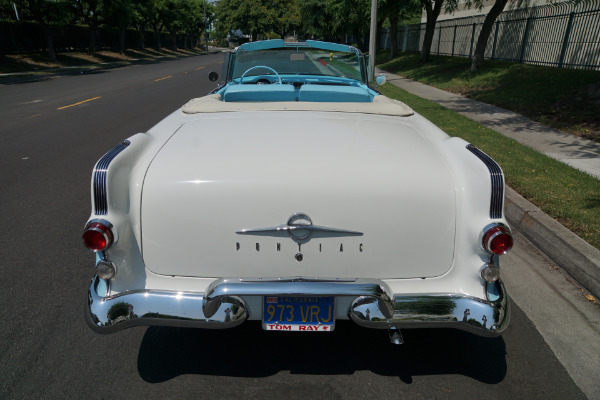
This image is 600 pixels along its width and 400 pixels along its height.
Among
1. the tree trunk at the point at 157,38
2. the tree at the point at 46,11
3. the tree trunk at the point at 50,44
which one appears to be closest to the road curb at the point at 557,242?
the tree at the point at 46,11

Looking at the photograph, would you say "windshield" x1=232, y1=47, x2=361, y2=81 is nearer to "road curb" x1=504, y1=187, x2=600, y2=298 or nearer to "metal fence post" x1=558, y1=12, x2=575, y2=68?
"road curb" x1=504, y1=187, x2=600, y2=298

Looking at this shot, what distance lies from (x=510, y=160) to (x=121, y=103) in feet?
32.7

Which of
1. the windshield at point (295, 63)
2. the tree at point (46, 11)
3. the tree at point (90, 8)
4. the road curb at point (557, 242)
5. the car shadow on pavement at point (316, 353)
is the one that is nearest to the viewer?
the car shadow on pavement at point (316, 353)

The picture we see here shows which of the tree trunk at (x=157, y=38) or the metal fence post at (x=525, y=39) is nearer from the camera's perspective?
the metal fence post at (x=525, y=39)

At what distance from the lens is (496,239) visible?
2.08m

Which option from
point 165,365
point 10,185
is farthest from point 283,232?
point 10,185

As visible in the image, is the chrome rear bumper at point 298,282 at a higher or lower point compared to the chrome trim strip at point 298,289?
lower

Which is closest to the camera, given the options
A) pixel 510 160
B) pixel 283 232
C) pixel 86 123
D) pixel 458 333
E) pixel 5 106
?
pixel 283 232

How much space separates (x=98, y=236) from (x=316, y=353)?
1.33 m

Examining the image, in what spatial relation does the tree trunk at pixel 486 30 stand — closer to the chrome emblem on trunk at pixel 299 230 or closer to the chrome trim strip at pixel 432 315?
the chrome trim strip at pixel 432 315

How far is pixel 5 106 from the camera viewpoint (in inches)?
458

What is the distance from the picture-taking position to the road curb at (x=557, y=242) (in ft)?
10.8

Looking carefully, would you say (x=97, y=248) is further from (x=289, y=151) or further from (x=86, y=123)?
(x=86, y=123)

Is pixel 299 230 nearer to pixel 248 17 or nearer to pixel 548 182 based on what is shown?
pixel 548 182
